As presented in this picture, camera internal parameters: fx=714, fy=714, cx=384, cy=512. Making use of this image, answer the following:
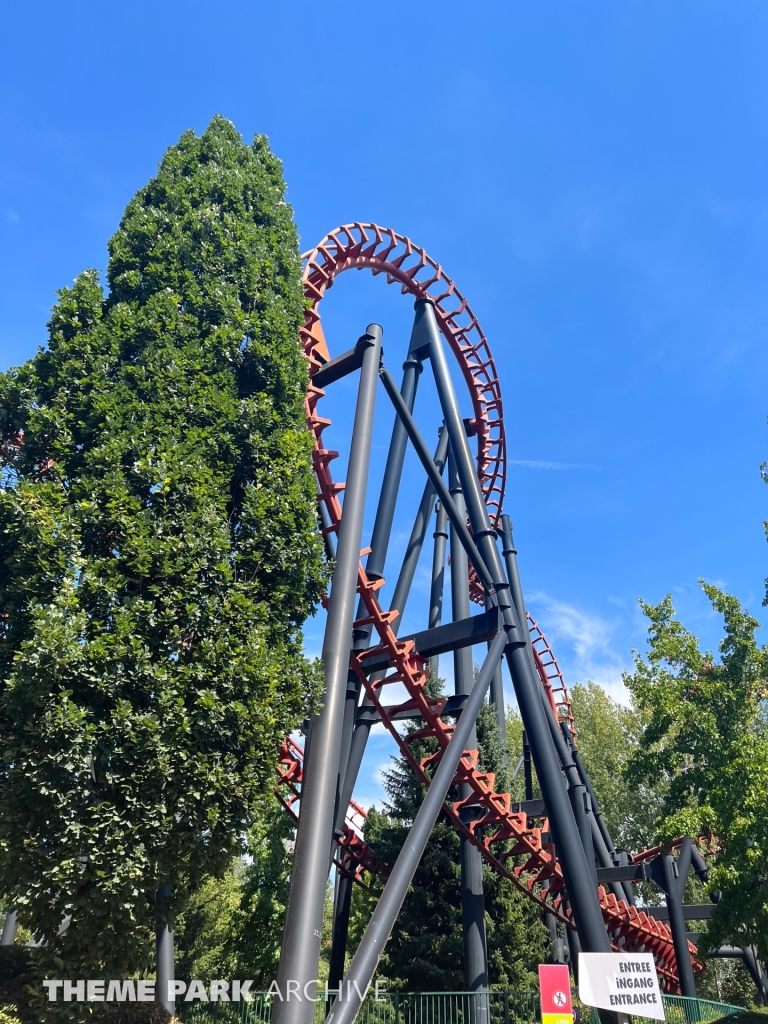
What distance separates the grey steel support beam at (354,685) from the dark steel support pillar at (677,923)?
20.2 ft

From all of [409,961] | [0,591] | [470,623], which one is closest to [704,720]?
[470,623]

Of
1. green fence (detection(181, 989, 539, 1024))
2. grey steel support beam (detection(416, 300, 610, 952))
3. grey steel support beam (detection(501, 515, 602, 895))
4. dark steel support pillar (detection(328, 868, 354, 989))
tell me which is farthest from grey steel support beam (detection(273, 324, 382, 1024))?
grey steel support beam (detection(501, 515, 602, 895))

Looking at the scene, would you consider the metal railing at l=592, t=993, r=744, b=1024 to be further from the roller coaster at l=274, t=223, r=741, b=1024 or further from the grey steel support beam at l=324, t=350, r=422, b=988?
the grey steel support beam at l=324, t=350, r=422, b=988

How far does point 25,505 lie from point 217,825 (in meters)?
3.17

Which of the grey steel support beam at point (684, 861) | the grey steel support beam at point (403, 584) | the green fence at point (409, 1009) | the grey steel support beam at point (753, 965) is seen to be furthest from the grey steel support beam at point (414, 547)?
the grey steel support beam at point (753, 965)

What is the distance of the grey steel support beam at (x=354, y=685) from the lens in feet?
35.0

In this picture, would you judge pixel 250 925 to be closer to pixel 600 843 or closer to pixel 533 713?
pixel 600 843

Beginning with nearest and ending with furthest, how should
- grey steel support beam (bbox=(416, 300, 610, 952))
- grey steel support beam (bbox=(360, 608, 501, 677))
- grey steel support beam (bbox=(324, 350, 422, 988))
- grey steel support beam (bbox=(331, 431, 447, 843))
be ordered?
grey steel support beam (bbox=(416, 300, 610, 952)), grey steel support beam (bbox=(360, 608, 501, 677)), grey steel support beam (bbox=(324, 350, 422, 988)), grey steel support beam (bbox=(331, 431, 447, 843))

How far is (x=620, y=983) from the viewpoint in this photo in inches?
226

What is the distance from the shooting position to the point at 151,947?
5.88 m

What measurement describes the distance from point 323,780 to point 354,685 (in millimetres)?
5079

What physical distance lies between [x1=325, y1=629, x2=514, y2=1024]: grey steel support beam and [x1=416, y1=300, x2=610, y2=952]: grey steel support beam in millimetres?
798

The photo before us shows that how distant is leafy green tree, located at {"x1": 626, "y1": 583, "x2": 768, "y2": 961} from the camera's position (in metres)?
9.81

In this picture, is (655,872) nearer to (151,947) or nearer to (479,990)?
(479,990)
